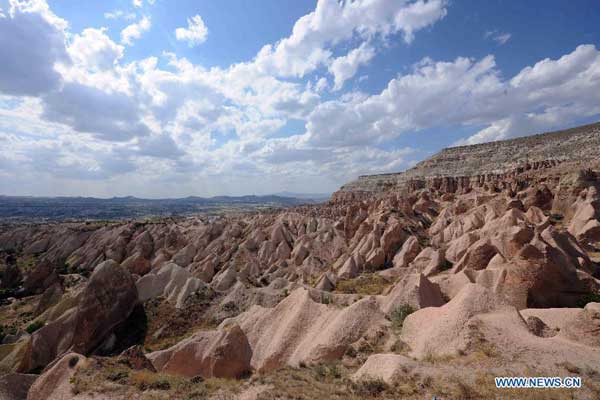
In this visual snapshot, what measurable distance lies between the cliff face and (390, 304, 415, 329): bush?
73650 mm

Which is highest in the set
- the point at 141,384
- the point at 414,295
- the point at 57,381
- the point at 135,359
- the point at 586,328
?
the point at 586,328

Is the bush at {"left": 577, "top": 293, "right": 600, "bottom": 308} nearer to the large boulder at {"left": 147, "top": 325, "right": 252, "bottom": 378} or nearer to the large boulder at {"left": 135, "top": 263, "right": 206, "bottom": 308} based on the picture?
the large boulder at {"left": 147, "top": 325, "right": 252, "bottom": 378}

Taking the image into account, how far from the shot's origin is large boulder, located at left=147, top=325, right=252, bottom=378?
16359 millimetres

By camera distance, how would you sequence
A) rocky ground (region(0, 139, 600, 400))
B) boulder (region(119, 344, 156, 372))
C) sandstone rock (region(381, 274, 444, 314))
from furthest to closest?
sandstone rock (region(381, 274, 444, 314)) < boulder (region(119, 344, 156, 372)) < rocky ground (region(0, 139, 600, 400))

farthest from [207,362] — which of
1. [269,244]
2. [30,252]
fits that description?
[30,252]

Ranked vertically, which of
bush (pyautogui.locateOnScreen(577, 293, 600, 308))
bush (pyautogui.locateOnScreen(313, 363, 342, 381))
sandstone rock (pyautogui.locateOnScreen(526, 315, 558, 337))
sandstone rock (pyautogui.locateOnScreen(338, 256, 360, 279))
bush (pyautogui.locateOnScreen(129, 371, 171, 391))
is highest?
sandstone rock (pyautogui.locateOnScreen(526, 315, 558, 337))

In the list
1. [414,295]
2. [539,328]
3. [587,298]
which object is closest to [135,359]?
[414,295]

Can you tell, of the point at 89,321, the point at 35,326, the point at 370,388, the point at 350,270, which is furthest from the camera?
the point at 350,270

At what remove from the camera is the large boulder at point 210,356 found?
16359mm

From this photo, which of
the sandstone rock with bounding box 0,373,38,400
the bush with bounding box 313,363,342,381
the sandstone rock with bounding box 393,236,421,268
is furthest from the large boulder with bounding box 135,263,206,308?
the sandstone rock with bounding box 393,236,421,268

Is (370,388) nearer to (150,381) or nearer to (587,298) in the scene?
(150,381)

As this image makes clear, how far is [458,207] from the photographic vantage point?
50.7m

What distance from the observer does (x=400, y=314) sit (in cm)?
1666

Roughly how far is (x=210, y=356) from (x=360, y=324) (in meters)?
8.84
